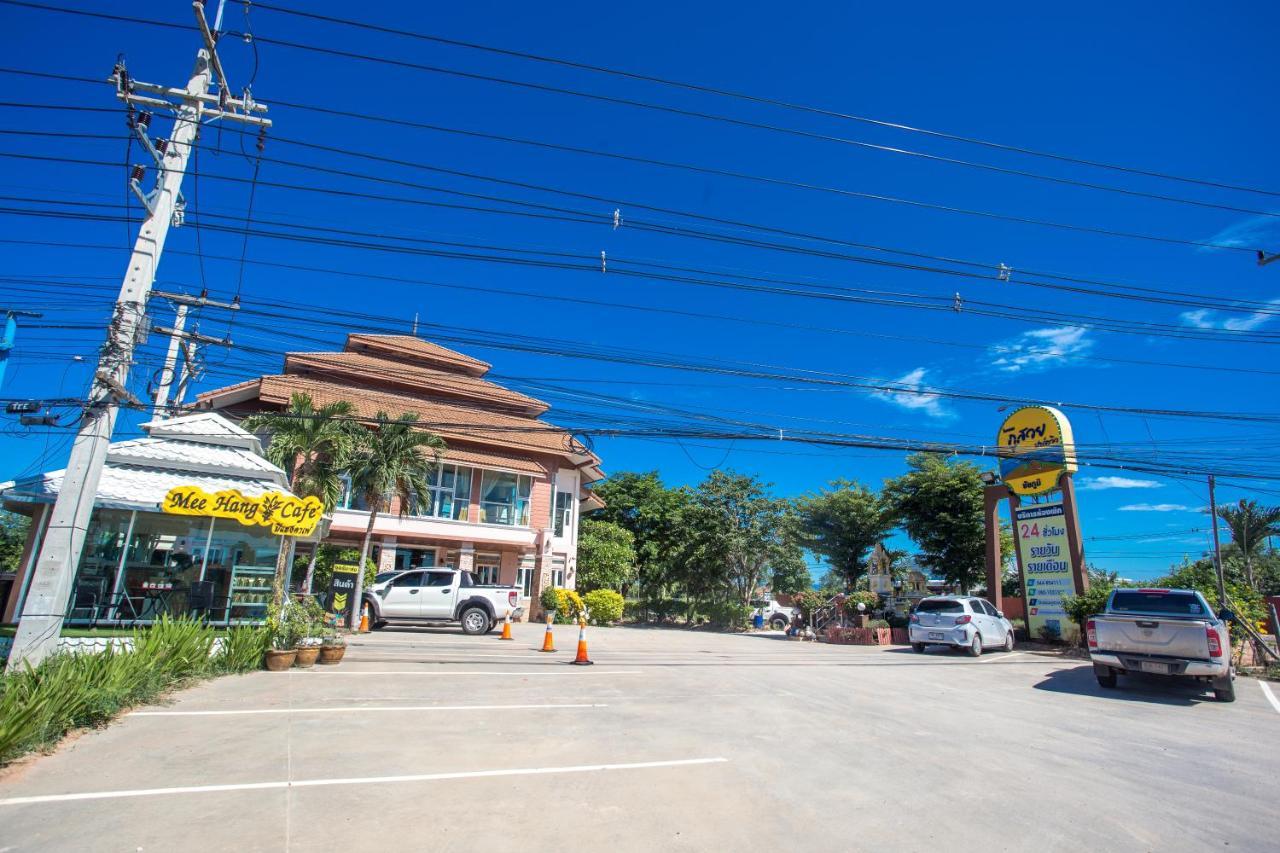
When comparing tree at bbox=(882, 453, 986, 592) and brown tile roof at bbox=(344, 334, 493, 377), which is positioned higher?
brown tile roof at bbox=(344, 334, 493, 377)

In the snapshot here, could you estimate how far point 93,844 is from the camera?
421 centimetres

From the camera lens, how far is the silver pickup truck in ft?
36.8

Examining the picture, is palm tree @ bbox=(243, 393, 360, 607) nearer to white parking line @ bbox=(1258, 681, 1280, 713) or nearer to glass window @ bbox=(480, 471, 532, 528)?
glass window @ bbox=(480, 471, 532, 528)

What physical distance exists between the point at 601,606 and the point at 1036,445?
1867 centimetres

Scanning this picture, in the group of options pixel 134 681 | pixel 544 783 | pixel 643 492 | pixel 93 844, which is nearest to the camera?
pixel 93 844

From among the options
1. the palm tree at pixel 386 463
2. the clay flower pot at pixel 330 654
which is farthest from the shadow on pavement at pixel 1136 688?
the palm tree at pixel 386 463

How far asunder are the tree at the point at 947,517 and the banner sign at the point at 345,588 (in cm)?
2293

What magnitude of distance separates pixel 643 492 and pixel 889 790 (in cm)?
3953

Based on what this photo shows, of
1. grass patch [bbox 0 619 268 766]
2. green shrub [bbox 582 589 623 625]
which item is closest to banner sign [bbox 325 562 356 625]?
grass patch [bbox 0 619 268 766]

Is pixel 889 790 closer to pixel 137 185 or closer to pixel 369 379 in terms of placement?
pixel 137 185

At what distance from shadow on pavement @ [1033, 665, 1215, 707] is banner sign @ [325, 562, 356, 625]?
18317mm

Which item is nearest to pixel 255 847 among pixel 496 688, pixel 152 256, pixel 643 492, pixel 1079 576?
pixel 496 688

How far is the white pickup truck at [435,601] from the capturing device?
19.6 m

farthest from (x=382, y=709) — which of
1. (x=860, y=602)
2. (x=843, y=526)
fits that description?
(x=843, y=526)
